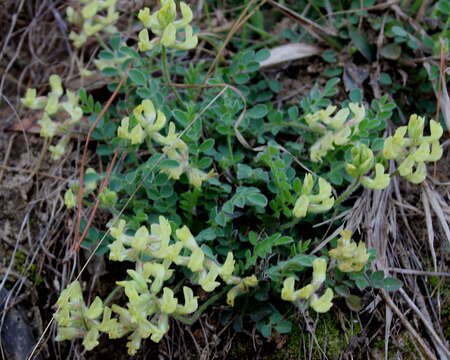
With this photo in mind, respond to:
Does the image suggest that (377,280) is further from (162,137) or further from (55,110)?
(55,110)

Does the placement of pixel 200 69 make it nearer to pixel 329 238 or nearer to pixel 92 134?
pixel 92 134

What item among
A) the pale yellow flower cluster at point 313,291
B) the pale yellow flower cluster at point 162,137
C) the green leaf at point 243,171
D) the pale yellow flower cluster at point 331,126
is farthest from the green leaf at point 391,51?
the pale yellow flower cluster at point 313,291

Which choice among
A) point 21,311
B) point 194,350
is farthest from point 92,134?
point 194,350

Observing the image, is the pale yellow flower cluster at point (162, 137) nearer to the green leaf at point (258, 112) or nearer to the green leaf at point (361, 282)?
the green leaf at point (258, 112)

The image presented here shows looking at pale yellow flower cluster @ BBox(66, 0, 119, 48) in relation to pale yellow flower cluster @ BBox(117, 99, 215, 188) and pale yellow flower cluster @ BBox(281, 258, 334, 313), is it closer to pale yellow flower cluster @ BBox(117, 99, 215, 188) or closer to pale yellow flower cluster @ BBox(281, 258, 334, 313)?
pale yellow flower cluster @ BBox(117, 99, 215, 188)

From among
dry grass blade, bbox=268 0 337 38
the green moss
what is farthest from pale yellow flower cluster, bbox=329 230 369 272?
dry grass blade, bbox=268 0 337 38
